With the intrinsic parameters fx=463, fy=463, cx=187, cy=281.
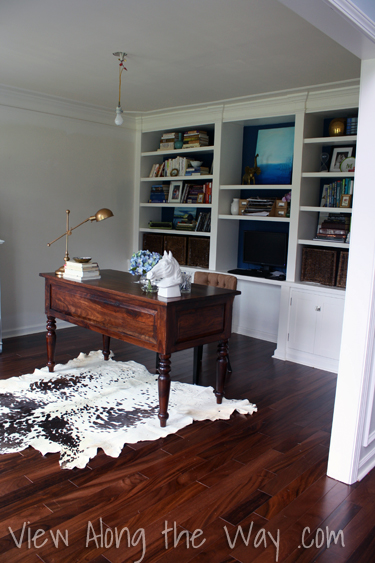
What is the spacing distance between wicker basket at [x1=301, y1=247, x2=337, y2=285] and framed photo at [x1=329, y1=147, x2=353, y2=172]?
840 mm

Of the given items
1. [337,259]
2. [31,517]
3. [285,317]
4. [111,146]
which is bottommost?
[31,517]

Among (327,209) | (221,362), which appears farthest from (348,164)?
(221,362)

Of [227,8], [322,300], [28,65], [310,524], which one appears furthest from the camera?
Result: [322,300]

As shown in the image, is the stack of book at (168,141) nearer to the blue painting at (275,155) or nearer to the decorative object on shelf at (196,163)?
the decorative object on shelf at (196,163)

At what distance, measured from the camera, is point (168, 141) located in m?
6.00

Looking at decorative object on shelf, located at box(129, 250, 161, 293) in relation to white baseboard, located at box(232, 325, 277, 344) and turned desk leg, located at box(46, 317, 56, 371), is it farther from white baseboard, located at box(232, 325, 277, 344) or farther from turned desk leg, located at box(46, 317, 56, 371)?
white baseboard, located at box(232, 325, 277, 344)

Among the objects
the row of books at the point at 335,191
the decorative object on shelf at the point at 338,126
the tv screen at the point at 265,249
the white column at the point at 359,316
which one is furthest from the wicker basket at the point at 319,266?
the white column at the point at 359,316

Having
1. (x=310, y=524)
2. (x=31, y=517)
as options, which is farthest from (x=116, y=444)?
(x=310, y=524)

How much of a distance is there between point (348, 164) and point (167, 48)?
2.09 m

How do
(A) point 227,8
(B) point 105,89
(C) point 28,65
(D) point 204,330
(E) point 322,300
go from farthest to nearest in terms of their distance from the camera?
(B) point 105,89, (E) point 322,300, (C) point 28,65, (D) point 204,330, (A) point 227,8

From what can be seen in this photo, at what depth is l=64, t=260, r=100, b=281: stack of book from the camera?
364cm

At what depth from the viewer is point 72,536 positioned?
6.75 feet

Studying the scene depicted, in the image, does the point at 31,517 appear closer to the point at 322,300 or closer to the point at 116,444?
the point at 116,444

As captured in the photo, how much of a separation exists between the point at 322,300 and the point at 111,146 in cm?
335
